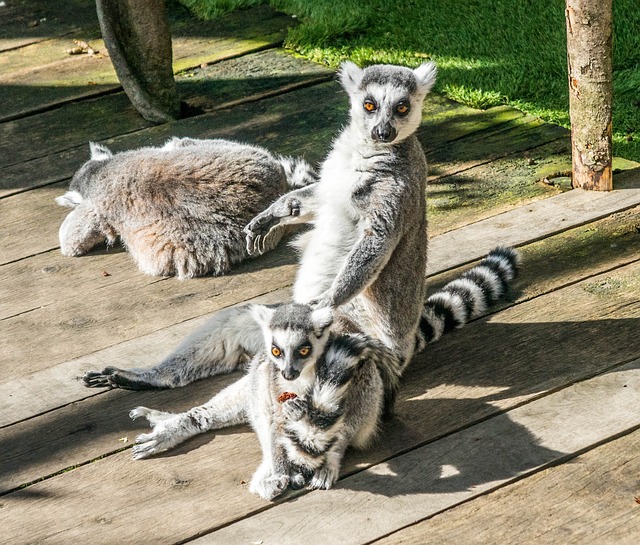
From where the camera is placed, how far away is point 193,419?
328cm

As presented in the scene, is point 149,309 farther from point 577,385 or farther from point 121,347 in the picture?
point 577,385

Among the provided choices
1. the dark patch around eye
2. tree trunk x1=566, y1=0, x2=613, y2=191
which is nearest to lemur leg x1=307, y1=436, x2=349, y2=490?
the dark patch around eye

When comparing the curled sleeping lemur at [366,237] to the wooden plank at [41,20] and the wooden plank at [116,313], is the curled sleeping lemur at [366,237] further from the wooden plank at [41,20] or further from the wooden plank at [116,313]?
the wooden plank at [41,20]

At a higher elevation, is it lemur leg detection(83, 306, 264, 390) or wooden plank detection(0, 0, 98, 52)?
wooden plank detection(0, 0, 98, 52)

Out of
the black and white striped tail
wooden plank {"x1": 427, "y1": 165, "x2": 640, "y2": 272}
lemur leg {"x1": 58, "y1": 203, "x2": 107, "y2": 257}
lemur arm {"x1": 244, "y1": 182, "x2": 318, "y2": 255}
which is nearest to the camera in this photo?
lemur arm {"x1": 244, "y1": 182, "x2": 318, "y2": 255}

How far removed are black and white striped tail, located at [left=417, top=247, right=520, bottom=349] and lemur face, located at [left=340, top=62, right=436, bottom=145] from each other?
2.34 feet

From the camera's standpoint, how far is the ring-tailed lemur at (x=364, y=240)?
10.8 ft

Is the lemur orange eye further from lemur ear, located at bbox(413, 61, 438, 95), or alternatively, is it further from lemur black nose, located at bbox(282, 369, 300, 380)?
lemur black nose, located at bbox(282, 369, 300, 380)

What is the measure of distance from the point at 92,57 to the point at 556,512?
508 centimetres

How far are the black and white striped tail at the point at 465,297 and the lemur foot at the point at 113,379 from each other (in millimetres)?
1051

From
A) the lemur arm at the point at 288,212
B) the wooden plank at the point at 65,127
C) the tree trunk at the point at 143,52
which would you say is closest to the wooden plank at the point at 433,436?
the lemur arm at the point at 288,212

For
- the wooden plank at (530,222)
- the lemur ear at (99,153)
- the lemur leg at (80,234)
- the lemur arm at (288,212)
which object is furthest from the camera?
the lemur ear at (99,153)

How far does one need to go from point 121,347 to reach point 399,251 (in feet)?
3.99

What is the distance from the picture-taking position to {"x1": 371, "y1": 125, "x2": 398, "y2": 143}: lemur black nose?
330cm
